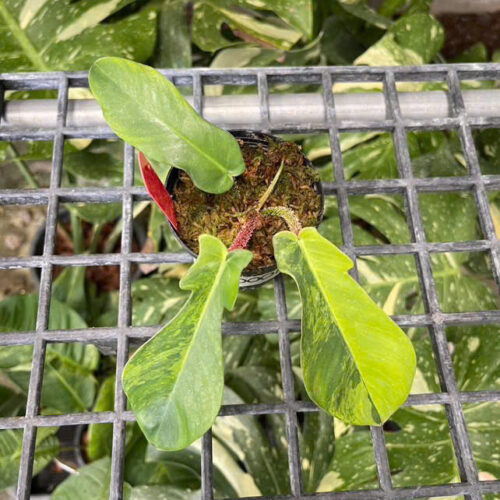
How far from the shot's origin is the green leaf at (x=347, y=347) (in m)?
0.38

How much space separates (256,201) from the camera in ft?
1.63

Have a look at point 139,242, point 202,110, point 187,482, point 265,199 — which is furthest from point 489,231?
point 139,242

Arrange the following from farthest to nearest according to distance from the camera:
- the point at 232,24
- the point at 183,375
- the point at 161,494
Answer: the point at 232,24 < the point at 161,494 < the point at 183,375

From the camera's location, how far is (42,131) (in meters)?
0.58

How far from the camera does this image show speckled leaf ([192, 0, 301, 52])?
0.91 metres

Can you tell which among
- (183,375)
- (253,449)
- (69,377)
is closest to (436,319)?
(183,375)

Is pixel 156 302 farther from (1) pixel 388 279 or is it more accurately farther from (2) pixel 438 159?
(2) pixel 438 159

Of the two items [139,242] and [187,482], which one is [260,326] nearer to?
[187,482]

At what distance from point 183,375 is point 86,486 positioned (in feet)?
1.97

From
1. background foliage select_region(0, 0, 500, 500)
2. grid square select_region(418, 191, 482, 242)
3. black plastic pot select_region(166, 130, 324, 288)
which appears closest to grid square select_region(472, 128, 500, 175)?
background foliage select_region(0, 0, 500, 500)

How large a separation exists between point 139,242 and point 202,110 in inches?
25.9

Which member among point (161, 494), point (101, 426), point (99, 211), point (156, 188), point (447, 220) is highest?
point (99, 211)

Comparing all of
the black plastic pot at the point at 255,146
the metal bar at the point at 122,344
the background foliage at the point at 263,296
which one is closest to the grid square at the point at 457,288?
the background foliage at the point at 263,296

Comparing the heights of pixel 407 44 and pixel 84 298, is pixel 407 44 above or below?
above
